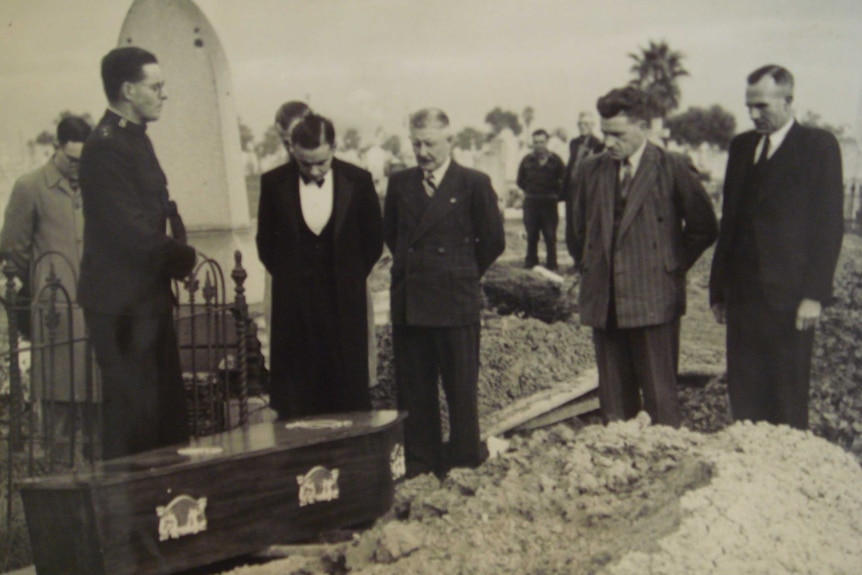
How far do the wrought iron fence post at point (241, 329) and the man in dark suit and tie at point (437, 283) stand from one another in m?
0.55

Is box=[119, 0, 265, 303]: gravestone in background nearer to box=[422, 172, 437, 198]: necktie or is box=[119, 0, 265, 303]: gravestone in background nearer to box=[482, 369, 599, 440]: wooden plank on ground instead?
box=[422, 172, 437, 198]: necktie

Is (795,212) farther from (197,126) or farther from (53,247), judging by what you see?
(53,247)

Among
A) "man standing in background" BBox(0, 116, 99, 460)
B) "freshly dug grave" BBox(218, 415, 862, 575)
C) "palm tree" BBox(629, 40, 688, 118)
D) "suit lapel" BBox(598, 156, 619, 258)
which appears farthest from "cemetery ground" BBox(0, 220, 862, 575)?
"palm tree" BBox(629, 40, 688, 118)

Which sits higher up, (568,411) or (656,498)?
(568,411)

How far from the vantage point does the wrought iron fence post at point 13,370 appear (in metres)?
3.45

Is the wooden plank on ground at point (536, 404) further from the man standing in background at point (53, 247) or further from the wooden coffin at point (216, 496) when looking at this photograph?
the man standing in background at point (53, 247)

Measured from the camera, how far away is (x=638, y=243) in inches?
144

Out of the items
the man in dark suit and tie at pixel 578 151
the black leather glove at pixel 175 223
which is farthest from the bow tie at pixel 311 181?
the man in dark suit and tie at pixel 578 151

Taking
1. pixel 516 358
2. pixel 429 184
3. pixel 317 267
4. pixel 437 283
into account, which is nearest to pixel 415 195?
pixel 429 184

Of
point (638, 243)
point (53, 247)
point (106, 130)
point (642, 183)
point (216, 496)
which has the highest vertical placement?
point (106, 130)

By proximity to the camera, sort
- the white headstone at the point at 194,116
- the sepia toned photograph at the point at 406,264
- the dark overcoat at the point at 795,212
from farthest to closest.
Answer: the dark overcoat at the point at 795,212
the white headstone at the point at 194,116
the sepia toned photograph at the point at 406,264

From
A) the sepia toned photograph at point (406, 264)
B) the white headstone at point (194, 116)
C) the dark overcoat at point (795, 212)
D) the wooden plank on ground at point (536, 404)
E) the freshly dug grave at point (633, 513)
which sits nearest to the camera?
the freshly dug grave at point (633, 513)

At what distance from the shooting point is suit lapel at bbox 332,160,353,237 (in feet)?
12.0

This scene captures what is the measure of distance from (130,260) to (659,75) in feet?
6.63
